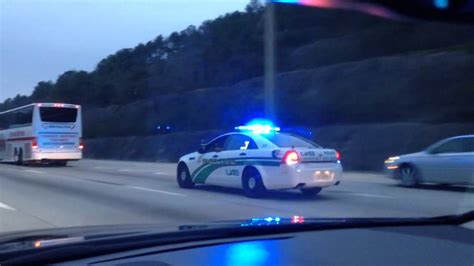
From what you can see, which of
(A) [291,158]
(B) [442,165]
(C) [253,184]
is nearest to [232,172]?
(C) [253,184]

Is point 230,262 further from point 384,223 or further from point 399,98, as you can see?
point 399,98

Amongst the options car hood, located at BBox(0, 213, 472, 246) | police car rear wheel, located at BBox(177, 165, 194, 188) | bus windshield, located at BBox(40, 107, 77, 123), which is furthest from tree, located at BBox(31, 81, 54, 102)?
car hood, located at BBox(0, 213, 472, 246)

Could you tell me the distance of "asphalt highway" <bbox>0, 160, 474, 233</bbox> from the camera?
36.2 feet

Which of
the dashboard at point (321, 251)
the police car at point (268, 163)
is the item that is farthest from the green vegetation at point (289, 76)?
the dashboard at point (321, 251)

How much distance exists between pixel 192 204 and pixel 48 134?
20869 mm

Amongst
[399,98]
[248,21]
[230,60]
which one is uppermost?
[248,21]

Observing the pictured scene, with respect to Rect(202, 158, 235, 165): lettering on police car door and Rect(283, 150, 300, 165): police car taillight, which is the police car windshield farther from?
Rect(202, 158, 235, 165): lettering on police car door

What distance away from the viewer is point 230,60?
6166 centimetres

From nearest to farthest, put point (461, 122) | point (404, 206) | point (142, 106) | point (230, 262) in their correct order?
point (230, 262) < point (404, 206) < point (461, 122) < point (142, 106)

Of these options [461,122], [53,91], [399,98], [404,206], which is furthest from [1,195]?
[53,91]

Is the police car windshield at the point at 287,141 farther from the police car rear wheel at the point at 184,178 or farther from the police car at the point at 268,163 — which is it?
the police car rear wheel at the point at 184,178

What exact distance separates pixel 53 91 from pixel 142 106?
20.0 meters

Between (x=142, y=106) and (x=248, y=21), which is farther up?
(x=248, y=21)

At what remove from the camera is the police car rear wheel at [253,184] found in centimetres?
1354
